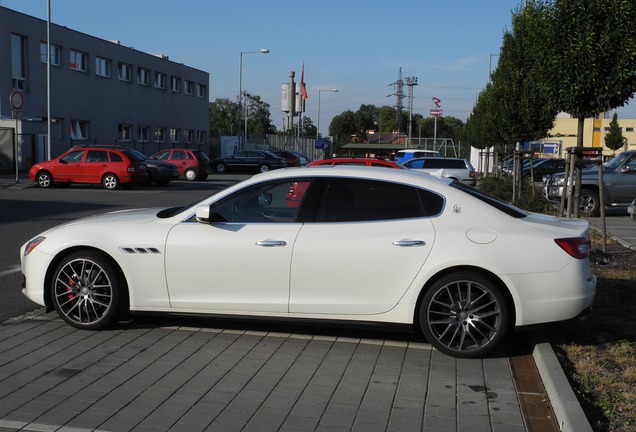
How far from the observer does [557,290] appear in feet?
18.8

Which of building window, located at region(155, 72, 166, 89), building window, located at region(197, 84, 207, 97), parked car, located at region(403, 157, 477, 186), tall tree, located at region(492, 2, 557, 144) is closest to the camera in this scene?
tall tree, located at region(492, 2, 557, 144)

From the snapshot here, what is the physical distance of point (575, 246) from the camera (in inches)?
A: 229

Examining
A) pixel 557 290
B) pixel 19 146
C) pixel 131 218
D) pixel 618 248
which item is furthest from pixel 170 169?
pixel 557 290

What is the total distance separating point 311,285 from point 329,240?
1.35 feet

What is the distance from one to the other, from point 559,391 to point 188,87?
192 feet

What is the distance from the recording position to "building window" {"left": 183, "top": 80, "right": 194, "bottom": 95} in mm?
59375

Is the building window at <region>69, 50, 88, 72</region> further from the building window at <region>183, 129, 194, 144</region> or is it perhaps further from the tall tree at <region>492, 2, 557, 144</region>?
the tall tree at <region>492, 2, 557, 144</region>

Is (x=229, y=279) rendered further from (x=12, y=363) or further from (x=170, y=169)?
(x=170, y=169)

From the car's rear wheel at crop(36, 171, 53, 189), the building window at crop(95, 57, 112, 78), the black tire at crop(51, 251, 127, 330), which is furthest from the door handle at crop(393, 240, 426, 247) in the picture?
the building window at crop(95, 57, 112, 78)

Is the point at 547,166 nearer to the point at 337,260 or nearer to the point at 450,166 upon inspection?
the point at 450,166

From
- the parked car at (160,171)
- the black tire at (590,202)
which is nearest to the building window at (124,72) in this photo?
the parked car at (160,171)

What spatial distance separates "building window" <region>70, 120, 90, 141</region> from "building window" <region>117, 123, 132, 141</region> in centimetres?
408

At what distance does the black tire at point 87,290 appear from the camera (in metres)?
6.38

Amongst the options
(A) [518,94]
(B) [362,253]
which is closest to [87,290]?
(B) [362,253]
